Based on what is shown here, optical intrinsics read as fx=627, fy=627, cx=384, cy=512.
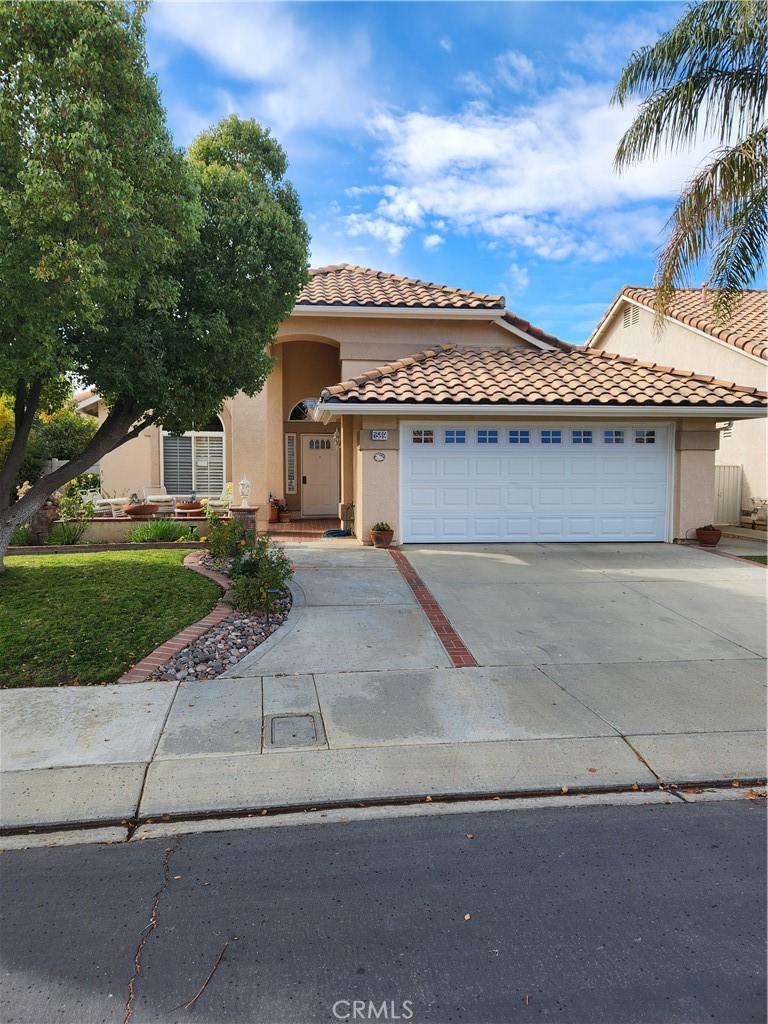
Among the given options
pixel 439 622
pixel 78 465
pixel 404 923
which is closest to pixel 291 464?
pixel 78 465

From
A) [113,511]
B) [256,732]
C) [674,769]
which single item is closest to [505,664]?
[674,769]

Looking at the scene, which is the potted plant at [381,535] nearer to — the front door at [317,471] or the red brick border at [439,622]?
the red brick border at [439,622]

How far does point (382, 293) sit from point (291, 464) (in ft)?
18.9

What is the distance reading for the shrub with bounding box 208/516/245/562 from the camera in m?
10.3

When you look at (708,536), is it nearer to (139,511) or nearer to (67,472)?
(67,472)

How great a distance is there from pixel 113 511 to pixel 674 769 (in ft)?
43.1

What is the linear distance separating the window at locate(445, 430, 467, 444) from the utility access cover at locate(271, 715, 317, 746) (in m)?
8.68

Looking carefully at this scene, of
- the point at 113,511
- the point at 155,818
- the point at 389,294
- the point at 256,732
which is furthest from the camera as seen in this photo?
the point at 389,294

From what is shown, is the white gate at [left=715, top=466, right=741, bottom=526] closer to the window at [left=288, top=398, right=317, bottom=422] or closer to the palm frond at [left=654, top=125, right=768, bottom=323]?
the palm frond at [left=654, top=125, right=768, bottom=323]

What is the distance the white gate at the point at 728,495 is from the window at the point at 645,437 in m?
5.10

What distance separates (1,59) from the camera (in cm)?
514

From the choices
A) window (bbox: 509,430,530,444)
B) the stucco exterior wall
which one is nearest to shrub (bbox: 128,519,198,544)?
window (bbox: 509,430,530,444)

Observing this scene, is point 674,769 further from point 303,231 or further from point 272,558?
point 303,231

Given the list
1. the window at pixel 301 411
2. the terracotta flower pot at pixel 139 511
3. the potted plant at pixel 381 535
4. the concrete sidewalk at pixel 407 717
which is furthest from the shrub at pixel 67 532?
the window at pixel 301 411
